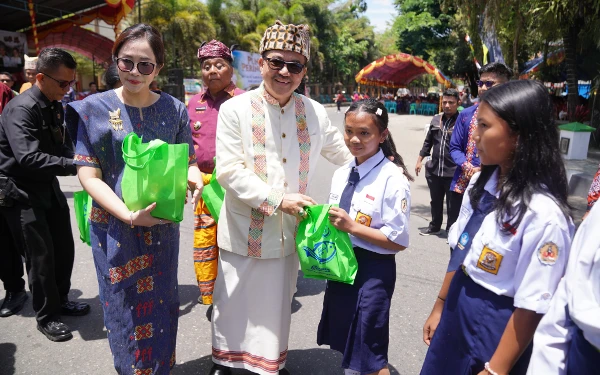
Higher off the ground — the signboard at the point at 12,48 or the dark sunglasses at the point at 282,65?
the signboard at the point at 12,48

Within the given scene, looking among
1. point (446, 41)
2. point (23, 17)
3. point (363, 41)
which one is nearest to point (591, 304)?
point (23, 17)

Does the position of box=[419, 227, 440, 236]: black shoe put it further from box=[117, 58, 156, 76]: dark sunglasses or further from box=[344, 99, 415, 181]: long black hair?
box=[117, 58, 156, 76]: dark sunglasses

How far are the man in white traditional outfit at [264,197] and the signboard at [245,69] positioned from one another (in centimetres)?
2152

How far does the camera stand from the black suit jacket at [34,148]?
295cm

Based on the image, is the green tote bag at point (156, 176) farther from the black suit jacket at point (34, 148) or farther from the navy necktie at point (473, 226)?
the black suit jacket at point (34, 148)

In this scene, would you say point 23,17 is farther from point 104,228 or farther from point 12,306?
point 104,228

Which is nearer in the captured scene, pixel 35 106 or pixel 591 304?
pixel 591 304

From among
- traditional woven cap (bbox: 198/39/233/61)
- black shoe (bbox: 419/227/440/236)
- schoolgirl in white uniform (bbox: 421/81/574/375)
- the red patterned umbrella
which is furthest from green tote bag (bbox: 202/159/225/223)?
the red patterned umbrella

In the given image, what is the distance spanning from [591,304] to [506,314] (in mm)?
387

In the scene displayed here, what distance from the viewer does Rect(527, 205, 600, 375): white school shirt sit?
111cm

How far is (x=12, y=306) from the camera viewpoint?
354 centimetres

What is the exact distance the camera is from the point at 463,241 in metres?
1.67

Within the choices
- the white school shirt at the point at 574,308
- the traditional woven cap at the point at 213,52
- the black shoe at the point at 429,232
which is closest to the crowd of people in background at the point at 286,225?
the white school shirt at the point at 574,308

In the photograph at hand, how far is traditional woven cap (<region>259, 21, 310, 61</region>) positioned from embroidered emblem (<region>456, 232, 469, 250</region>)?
1.26 metres
